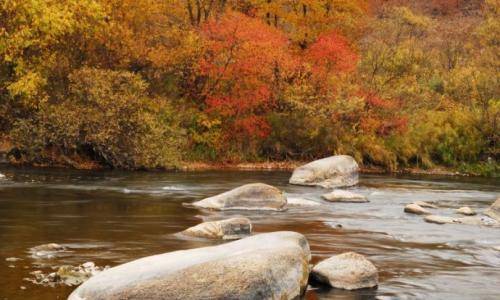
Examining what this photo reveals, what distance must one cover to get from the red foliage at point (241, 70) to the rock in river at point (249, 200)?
19034mm

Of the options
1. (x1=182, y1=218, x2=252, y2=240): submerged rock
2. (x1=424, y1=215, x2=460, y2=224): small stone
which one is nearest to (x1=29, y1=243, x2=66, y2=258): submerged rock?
(x1=182, y1=218, x2=252, y2=240): submerged rock

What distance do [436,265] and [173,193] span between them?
1353cm

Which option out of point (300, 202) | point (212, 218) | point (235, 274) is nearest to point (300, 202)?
point (300, 202)

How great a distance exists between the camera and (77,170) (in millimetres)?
35031

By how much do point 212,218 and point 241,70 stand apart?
2212cm

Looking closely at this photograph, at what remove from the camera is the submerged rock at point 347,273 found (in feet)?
41.3

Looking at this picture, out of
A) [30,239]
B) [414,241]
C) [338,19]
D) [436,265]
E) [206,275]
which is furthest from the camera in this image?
[338,19]

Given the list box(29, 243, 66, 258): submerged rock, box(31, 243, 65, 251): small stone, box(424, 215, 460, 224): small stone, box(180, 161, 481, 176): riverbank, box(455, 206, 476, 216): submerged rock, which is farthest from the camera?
box(180, 161, 481, 176): riverbank

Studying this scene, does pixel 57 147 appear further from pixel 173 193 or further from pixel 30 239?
pixel 30 239

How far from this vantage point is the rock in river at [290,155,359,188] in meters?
31.2

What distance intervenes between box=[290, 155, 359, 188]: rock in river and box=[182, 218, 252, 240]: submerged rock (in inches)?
545

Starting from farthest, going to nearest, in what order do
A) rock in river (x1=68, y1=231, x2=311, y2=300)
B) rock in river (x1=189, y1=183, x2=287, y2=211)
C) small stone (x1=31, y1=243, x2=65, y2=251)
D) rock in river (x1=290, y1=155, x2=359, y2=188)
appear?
1. rock in river (x1=290, y1=155, x2=359, y2=188)
2. rock in river (x1=189, y1=183, x2=287, y2=211)
3. small stone (x1=31, y1=243, x2=65, y2=251)
4. rock in river (x1=68, y1=231, x2=311, y2=300)

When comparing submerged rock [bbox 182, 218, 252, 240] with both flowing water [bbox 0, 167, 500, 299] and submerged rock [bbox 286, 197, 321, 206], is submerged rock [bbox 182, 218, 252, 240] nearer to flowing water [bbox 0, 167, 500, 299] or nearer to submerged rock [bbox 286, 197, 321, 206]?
flowing water [bbox 0, 167, 500, 299]

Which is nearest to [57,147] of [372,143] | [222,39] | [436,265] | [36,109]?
[36,109]
